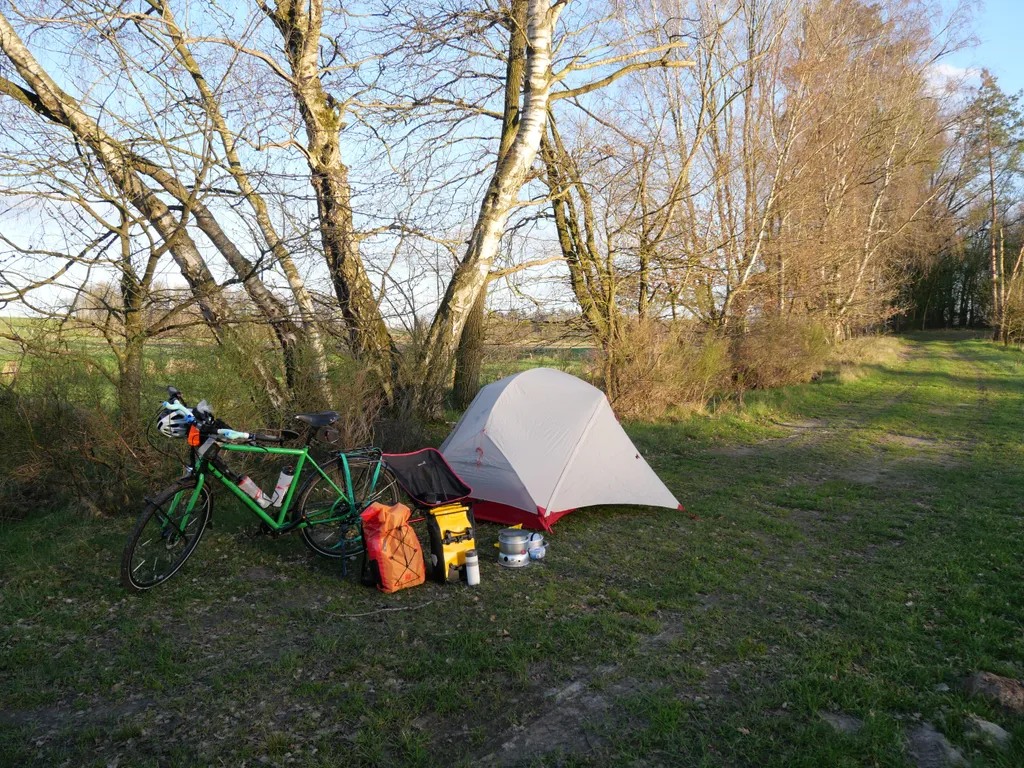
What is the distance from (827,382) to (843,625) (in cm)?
1634

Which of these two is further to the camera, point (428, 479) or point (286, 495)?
point (428, 479)

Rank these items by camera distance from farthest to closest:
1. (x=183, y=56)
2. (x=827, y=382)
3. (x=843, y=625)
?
(x=827, y=382) → (x=183, y=56) → (x=843, y=625)

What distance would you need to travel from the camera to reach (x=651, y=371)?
12.4 meters

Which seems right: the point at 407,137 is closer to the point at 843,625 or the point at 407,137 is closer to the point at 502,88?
the point at 502,88

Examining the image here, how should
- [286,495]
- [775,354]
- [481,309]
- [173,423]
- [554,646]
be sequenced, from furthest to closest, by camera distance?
[775,354]
[481,309]
[286,495]
[173,423]
[554,646]

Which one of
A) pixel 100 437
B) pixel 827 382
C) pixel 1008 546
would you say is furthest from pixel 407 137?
Answer: pixel 827 382

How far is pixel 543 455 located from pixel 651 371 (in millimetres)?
6205

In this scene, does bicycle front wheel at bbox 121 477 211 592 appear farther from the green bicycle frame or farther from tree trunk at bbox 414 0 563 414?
tree trunk at bbox 414 0 563 414

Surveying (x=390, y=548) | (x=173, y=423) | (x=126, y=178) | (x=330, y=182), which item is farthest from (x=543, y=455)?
(x=126, y=178)

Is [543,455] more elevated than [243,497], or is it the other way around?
[243,497]

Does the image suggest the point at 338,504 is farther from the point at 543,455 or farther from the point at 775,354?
the point at 775,354

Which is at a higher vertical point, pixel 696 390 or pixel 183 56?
pixel 183 56

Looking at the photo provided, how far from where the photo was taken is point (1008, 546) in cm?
571

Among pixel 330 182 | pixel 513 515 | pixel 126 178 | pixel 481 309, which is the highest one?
pixel 330 182
